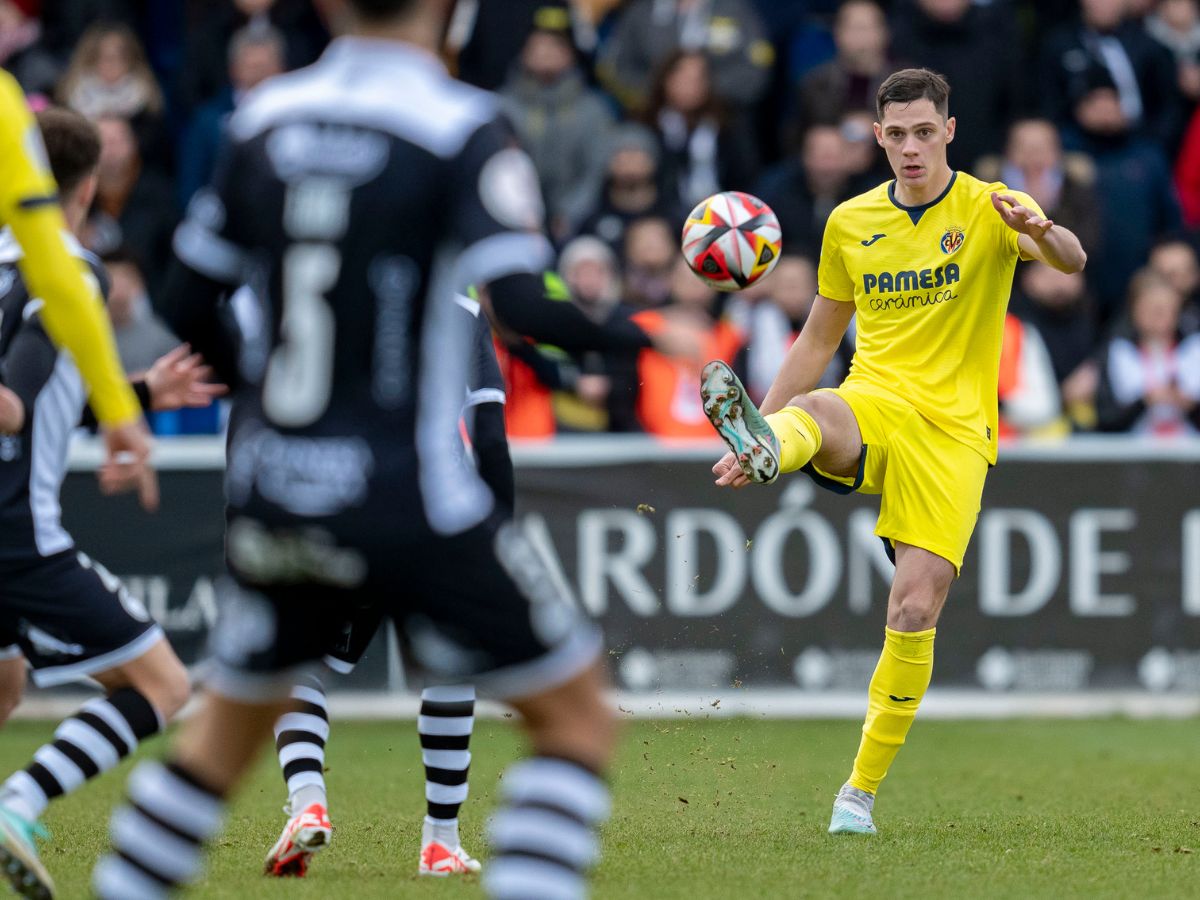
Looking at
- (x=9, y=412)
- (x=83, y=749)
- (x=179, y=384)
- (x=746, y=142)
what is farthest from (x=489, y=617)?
(x=746, y=142)

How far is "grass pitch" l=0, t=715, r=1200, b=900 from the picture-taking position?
5.95 m

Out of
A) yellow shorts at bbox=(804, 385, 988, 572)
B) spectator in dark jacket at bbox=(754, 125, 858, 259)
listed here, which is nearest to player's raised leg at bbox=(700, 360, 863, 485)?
yellow shorts at bbox=(804, 385, 988, 572)

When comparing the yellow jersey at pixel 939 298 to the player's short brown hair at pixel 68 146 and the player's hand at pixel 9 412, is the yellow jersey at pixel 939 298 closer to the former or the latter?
the player's short brown hair at pixel 68 146

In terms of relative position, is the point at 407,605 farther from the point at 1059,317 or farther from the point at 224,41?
the point at 224,41

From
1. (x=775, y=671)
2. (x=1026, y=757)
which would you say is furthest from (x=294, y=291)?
(x=775, y=671)

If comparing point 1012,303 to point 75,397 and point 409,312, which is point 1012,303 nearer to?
point 75,397

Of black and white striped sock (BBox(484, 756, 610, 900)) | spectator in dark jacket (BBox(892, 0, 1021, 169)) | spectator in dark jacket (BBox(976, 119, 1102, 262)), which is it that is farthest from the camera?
spectator in dark jacket (BBox(892, 0, 1021, 169))

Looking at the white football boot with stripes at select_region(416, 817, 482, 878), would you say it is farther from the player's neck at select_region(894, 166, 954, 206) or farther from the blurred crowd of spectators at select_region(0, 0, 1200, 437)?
the blurred crowd of spectators at select_region(0, 0, 1200, 437)

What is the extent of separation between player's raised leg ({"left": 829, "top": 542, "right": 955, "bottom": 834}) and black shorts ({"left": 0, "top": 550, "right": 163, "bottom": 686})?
2752mm

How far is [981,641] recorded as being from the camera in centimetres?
1134

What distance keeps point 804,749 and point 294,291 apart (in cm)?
Result: 665

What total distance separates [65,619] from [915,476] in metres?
3.16

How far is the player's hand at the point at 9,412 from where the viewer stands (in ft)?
17.3

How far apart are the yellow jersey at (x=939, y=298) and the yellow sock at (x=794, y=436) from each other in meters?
0.54
